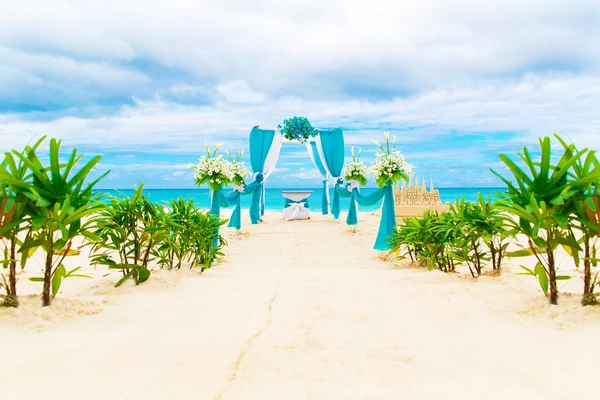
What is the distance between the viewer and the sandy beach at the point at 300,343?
59.7 inches

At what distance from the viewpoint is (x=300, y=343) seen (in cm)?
196

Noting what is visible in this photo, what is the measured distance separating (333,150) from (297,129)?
3.92ft

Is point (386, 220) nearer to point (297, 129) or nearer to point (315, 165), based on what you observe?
point (297, 129)

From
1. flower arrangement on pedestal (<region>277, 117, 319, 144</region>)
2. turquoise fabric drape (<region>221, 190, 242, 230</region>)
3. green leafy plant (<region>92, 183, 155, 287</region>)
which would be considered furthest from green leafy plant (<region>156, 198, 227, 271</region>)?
flower arrangement on pedestal (<region>277, 117, 319, 144</region>)

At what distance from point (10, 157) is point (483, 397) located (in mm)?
2645

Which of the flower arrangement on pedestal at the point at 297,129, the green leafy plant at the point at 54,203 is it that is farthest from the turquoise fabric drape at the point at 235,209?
the green leafy plant at the point at 54,203

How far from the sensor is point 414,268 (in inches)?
184

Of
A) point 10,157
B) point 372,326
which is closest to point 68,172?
point 10,157

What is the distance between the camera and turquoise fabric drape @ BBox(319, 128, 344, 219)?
460 inches

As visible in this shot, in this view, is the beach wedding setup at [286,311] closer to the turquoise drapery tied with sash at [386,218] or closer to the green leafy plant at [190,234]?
the green leafy plant at [190,234]

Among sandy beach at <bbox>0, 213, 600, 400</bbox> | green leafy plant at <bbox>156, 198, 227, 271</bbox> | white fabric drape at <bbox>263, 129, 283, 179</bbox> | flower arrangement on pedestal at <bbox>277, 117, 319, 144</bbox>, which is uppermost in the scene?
flower arrangement on pedestal at <bbox>277, 117, 319, 144</bbox>

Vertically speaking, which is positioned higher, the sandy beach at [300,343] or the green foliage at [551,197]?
the green foliage at [551,197]

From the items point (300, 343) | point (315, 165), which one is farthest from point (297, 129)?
point (300, 343)

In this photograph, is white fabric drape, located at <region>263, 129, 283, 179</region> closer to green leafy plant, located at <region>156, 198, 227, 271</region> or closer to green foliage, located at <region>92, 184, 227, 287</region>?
green leafy plant, located at <region>156, 198, 227, 271</region>
